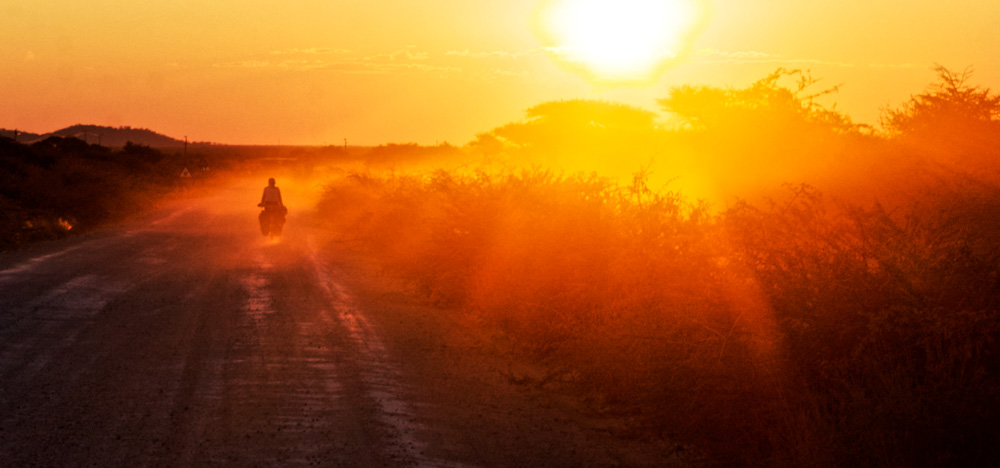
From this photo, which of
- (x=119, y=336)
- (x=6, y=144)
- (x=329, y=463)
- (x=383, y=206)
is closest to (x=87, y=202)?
(x=383, y=206)

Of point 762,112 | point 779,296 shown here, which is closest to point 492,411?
point 779,296

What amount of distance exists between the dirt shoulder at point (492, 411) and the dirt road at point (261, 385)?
0.02 meters

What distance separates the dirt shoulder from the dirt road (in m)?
0.02

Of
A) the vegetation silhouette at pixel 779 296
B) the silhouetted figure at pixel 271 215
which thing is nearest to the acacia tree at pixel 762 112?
the vegetation silhouette at pixel 779 296

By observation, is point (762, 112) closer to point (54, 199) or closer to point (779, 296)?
point (779, 296)

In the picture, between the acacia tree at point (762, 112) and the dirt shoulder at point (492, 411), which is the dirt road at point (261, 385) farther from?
the acacia tree at point (762, 112)

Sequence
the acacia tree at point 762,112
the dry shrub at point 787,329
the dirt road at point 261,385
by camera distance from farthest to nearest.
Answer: the acacia tree at point 762,112 → the dirt road at point 261,385 → the dry shrub at point 787,329

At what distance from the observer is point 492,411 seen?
7.85 meters

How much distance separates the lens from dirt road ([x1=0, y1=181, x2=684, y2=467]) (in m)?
6.54

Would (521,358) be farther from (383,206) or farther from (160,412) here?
(383,206)

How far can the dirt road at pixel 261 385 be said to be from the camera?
21.5 feet

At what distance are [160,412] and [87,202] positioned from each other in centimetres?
2666

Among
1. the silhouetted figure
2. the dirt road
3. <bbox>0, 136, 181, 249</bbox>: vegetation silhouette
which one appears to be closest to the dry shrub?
the dirt road

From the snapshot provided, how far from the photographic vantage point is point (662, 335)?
7.43 meters
